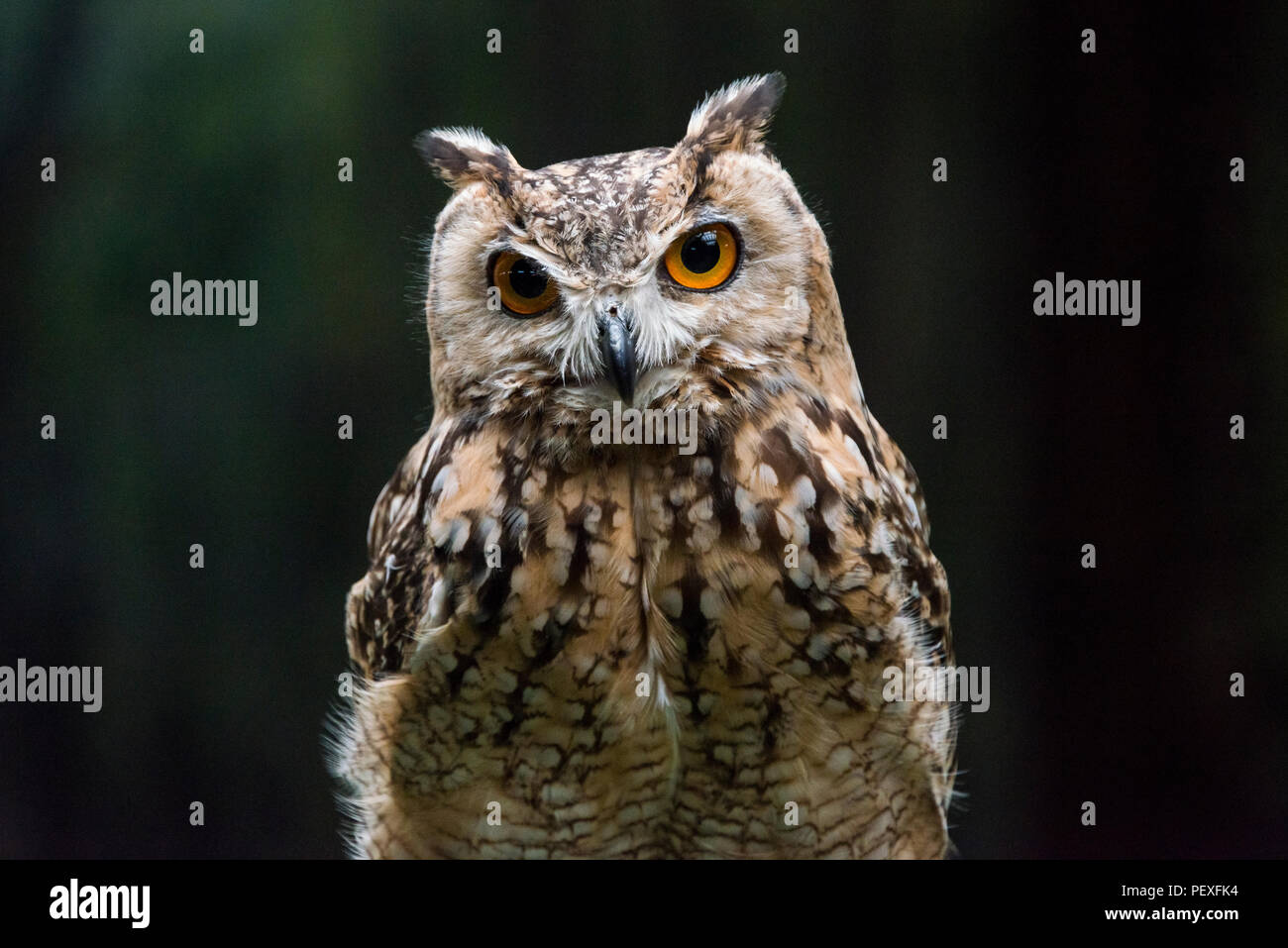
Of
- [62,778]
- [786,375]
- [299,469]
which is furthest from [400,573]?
[62,778]

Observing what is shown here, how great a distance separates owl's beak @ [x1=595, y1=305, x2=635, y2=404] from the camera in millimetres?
1090

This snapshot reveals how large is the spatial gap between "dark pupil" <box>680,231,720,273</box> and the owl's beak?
0.12 meters

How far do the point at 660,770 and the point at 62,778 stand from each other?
121 cm

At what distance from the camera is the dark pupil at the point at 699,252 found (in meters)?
1.16

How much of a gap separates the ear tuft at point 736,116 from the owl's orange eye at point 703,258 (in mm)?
105

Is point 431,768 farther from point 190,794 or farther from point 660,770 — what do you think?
point 190,794

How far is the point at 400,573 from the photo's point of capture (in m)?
1.37
